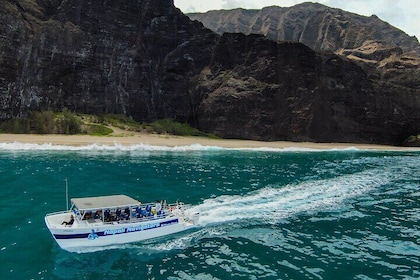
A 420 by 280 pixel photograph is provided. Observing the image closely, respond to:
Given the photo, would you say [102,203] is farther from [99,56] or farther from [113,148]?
[99,56]

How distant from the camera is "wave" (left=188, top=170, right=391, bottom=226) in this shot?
120 feet

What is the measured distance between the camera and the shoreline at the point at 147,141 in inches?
3553

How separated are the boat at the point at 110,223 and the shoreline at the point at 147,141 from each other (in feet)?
206

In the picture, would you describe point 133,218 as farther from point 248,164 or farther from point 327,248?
point 248,164

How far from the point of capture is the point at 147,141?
103000 millimetres

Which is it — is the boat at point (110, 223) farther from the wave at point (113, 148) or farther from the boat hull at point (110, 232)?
the wave at point (113, 148)

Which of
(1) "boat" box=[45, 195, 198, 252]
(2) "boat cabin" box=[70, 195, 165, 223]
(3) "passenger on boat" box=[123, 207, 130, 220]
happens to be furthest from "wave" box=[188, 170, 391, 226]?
(3) "passenger on boat" box=[123, 207, 130, 220]

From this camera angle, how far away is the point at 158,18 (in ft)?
453

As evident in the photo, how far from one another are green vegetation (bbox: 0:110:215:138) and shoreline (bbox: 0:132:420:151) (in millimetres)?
3773

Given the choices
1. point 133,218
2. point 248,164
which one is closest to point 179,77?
point 248,164

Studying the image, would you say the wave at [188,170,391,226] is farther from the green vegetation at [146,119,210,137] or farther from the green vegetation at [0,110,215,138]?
the green vegetation at [146,119,210,137]

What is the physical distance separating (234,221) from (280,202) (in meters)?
8.94

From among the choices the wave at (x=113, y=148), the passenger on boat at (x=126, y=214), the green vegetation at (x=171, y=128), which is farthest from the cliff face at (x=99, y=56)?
the passenger on boat at (x=126, y=214)

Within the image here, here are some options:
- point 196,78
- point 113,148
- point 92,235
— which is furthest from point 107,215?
point 196,78
